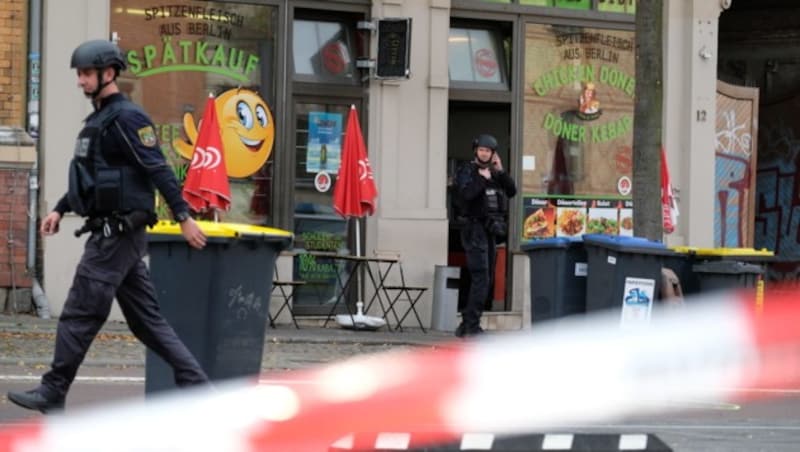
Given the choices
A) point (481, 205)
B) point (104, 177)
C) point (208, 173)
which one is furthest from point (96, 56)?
point (208, 173)

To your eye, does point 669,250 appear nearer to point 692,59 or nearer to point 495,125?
point 495,125

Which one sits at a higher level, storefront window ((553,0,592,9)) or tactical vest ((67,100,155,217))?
storefront window ((553,0,592,9))

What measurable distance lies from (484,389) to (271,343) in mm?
4495

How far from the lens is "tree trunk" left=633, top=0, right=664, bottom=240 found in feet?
47.6

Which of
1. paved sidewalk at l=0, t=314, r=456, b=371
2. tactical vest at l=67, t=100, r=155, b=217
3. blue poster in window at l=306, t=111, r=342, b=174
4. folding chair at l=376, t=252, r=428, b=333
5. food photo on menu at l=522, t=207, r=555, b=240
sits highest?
blue poster in window at l=306, t=111, r=342, b=174

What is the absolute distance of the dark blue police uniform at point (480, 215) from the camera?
1560 centimetres

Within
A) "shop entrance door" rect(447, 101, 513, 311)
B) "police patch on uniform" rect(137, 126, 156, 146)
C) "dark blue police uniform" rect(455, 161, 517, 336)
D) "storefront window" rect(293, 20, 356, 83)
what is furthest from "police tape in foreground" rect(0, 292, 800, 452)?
"storefront window" rect(293, 20, 356, 83)

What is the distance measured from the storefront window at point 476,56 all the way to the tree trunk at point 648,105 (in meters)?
4.69

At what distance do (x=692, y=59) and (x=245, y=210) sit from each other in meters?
6.52

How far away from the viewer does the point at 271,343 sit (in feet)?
51.8

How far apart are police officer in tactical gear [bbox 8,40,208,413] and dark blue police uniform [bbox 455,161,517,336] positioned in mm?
7378

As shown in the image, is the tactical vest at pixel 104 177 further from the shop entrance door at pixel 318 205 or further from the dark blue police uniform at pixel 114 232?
the shop entrance door at pixel 318 205

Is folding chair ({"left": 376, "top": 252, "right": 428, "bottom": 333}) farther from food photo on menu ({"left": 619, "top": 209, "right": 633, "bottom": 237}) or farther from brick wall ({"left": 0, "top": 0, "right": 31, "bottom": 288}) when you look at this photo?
brick wall ({"left": 0, "top": 0, "right": 31, "bottom": 288})

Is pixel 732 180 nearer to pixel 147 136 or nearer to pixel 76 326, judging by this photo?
pixel 147 136
